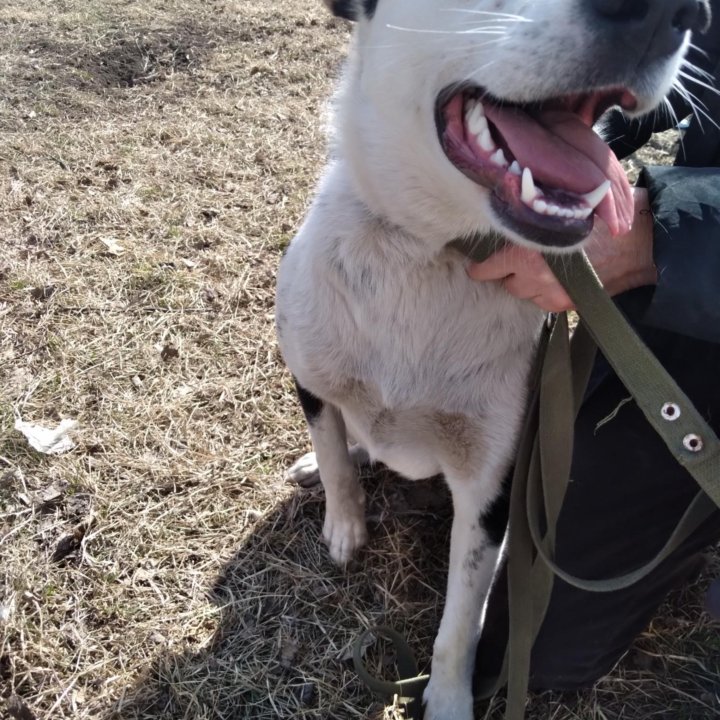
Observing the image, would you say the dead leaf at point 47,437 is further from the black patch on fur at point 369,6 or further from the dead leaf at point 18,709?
the black patch on fur at point 369,6

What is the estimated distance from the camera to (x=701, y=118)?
2010 millimetres

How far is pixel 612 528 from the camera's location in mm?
2082

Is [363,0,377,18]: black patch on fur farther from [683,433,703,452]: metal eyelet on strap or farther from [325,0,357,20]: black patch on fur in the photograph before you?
[683,433,703,452]: metal eyelet on strap

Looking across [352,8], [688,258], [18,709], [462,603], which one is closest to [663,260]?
[688,258]

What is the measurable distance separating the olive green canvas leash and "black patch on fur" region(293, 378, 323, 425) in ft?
2.12

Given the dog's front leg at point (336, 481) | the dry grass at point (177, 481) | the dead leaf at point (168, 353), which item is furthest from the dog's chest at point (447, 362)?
the dead leaf at point (168, 353)

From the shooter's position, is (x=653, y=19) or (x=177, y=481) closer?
(x=653, y=19)

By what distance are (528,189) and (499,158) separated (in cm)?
10

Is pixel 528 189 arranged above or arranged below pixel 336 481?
above

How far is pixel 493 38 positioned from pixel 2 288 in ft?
9.24

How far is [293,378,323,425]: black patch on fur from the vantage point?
7.39 feet

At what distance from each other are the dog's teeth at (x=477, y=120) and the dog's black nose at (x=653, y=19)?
10.9 inches

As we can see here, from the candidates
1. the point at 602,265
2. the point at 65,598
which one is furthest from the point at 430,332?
the point at 65,598

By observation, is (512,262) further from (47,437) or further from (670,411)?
(47,437)
